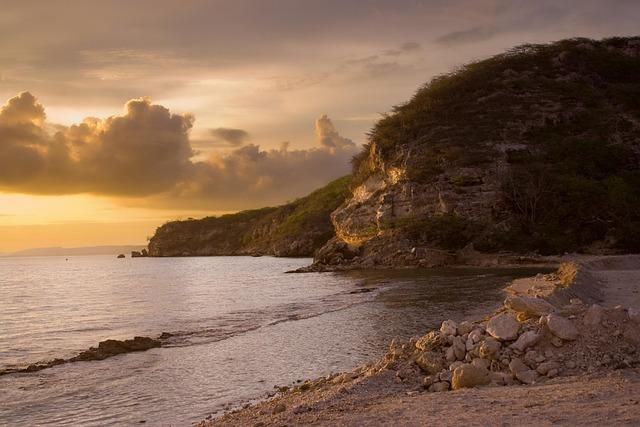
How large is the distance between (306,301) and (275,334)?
15.7 metres

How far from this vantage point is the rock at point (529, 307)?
14579 millimetres

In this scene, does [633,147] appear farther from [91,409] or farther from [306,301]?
[91,409]

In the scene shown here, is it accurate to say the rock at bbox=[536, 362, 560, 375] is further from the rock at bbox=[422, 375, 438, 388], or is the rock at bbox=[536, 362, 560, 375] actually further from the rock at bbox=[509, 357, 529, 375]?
the rock at bbox=[422, 375, 438, 388]

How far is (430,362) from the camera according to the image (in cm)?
1336

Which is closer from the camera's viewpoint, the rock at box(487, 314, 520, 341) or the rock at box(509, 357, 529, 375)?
the rock at box(509, 357, 529, 375)

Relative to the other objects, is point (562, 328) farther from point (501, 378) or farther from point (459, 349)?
point (459, 349)

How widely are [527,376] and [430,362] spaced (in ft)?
7.28

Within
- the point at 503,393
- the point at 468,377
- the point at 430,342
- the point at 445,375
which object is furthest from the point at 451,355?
the point at 503,393

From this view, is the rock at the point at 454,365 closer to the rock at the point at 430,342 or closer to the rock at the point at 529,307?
the rock at the point at 430,342

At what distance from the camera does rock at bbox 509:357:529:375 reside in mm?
12531

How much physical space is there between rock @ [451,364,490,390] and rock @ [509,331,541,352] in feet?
4.30

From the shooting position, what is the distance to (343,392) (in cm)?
1257

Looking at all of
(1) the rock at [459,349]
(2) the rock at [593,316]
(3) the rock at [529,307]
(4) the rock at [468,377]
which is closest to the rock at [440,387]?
(4) the rock at [468,377]

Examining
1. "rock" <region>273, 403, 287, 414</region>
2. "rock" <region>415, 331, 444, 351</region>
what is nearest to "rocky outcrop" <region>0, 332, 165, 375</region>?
"rock" <region>273, 403, 287, 414</region>
